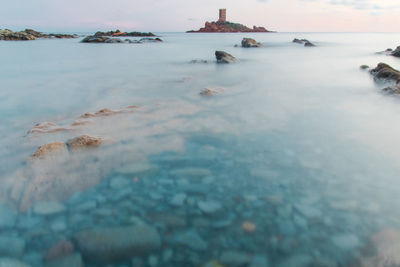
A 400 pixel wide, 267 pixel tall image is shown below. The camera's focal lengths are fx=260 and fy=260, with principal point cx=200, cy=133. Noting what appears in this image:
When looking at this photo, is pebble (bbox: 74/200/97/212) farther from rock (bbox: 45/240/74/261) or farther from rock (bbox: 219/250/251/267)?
rock (bbox: 219/250/251/267)

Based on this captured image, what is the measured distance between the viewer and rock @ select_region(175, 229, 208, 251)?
1.51m

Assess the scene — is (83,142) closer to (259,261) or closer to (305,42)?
(259,261)

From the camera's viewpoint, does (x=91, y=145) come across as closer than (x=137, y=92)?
Yes

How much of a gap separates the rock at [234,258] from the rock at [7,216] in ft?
4.47

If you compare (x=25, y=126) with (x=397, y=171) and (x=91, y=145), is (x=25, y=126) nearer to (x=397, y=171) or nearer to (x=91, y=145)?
(x=91, y=145)

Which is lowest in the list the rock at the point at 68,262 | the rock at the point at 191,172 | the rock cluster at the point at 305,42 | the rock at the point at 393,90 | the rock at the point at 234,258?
the rock at the point at 68,262

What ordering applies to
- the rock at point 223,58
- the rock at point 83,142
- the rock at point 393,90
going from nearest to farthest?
the rock at point 83,142 → the rock at point 393,90 → the rock at point 223,58

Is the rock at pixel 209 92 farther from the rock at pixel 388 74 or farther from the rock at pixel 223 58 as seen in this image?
the rock at pixel 223 58

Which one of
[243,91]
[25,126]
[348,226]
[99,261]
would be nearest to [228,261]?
[99,261]

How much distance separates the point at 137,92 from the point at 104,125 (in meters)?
2.30

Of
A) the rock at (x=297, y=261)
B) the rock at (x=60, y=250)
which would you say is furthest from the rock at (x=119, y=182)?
the rock at (x=297, y=261)

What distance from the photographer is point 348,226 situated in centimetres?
164

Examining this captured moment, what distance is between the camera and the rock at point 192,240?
4.95 ft

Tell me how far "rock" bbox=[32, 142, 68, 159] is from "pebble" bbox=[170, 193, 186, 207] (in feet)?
4.46
